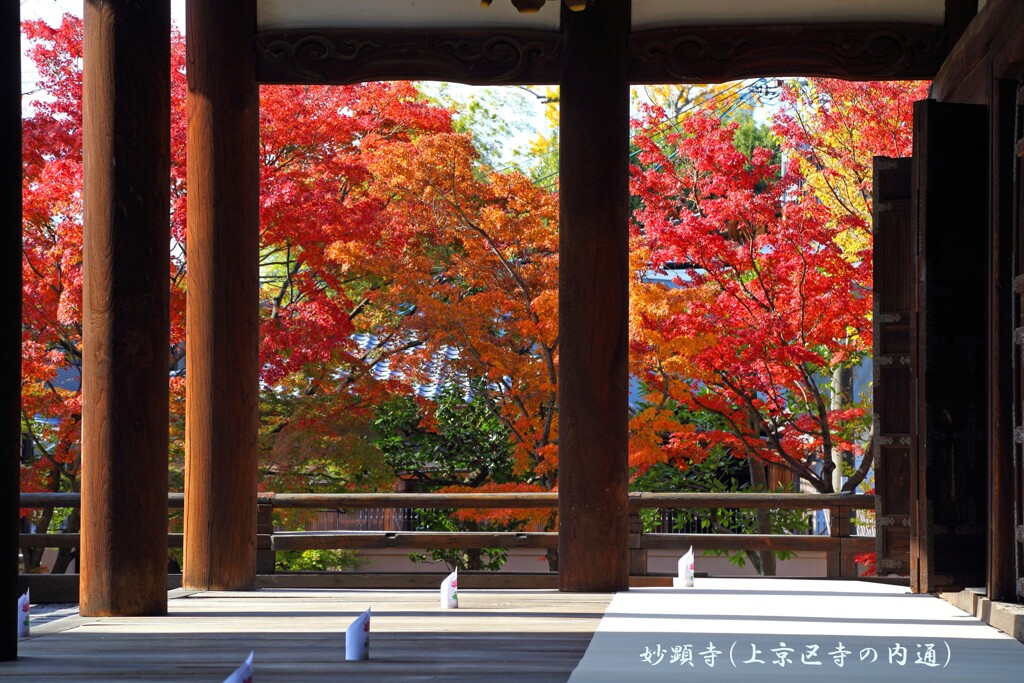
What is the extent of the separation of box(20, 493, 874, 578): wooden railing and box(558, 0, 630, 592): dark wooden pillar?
5.58 ft

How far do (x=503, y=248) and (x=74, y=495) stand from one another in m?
4.23

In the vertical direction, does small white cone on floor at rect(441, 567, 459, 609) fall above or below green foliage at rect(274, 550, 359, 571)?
above

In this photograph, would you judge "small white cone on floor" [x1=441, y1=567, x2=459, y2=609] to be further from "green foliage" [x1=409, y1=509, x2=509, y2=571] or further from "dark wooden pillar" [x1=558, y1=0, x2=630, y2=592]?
"green foliage" [x1=409, y1=509, x2=509, y2=571]

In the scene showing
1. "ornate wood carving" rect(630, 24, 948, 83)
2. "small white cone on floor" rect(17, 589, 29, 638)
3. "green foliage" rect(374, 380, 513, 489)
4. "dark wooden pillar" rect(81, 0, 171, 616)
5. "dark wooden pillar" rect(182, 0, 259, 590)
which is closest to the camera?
"small white cone on floor" rect(17, 589, 29, 638)

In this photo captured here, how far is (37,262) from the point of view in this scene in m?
9.75

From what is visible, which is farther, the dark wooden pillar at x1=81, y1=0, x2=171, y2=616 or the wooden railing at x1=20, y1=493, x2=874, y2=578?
the wooden railing at x1=20, y1=493, x2=874, y2=578

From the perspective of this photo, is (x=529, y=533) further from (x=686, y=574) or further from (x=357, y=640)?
(x=357, y=640)

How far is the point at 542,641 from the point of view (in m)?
4.24

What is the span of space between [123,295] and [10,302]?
97 centimetres

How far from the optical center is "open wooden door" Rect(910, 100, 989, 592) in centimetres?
552

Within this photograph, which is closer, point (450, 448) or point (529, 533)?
point (529, 533)

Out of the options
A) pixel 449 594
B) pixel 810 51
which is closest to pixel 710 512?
pixel 810 51

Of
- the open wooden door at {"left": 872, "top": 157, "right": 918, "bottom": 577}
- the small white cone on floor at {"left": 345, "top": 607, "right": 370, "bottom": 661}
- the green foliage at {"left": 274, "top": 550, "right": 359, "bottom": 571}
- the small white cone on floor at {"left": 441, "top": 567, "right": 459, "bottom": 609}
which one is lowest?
the green foliage at {"left": 274, "top": 550, "right": 359, "bottom": 571}

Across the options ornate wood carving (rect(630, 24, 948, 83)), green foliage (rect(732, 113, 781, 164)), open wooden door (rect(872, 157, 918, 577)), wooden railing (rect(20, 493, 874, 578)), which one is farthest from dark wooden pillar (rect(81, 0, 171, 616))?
green foliage (rect(732, 113, 781, 164))
